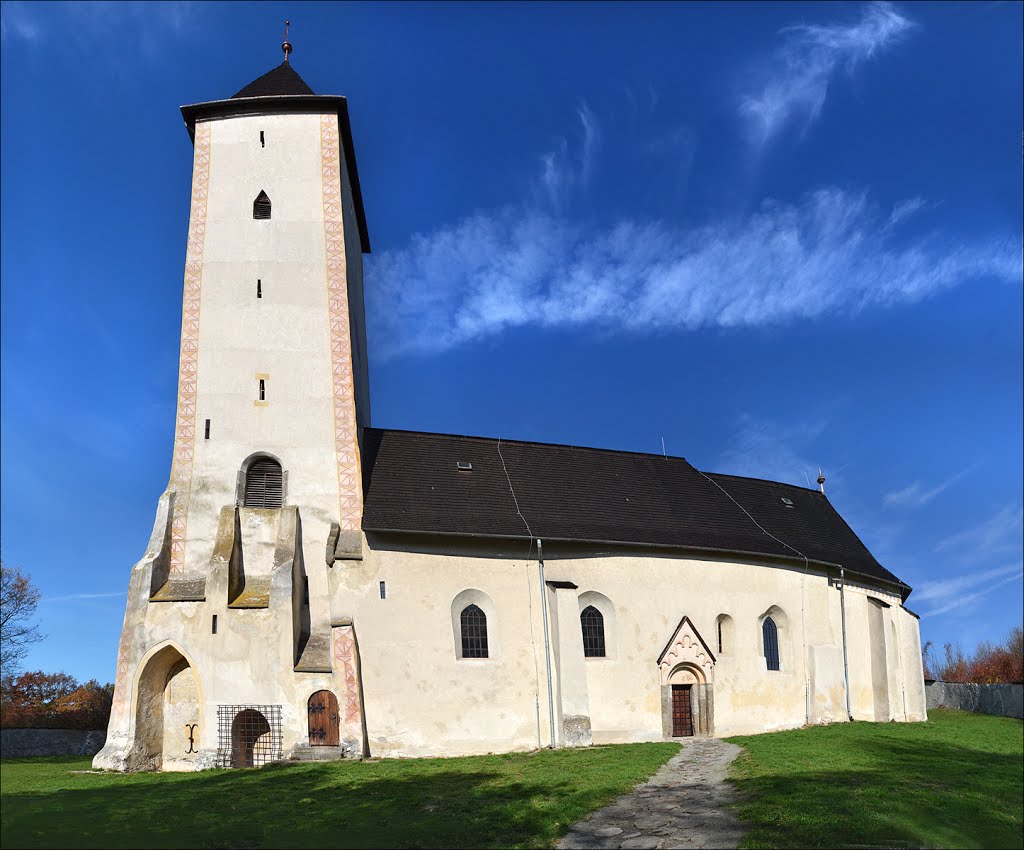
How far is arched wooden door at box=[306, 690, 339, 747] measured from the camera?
24.2m

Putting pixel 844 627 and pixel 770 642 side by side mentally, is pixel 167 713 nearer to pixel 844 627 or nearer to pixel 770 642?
pixel 770 642

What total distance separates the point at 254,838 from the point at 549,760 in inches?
427

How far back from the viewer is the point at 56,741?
31.8 metres

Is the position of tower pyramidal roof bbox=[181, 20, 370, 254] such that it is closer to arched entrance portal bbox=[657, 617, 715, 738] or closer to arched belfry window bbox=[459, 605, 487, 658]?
arched belfry window bbox=[459, 605, 487, 658]

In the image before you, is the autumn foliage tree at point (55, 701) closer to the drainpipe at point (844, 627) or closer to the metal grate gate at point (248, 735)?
the metal grate gate at point (248, 735)

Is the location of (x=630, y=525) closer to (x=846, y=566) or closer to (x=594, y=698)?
(x=594, y=698)

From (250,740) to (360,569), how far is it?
213 inches

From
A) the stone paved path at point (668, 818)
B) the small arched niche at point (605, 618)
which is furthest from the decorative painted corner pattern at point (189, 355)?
the stone paved path at point (668, 818)

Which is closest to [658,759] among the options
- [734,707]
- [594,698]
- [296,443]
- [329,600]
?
[594,698]

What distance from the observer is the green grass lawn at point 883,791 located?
41.3ft

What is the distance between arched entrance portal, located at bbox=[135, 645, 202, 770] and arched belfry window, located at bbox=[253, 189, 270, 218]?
14.1m

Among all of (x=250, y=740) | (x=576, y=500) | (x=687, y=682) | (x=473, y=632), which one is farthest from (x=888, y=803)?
(x=576, y=500)

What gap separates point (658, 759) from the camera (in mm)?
22344

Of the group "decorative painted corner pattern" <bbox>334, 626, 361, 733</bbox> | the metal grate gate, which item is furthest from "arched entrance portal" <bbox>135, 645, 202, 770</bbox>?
"decorative painted corner pattern" <bbox>334, 626, 361, 733</bbox>
